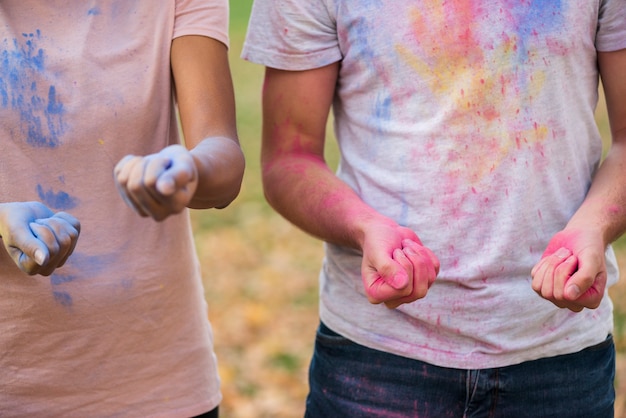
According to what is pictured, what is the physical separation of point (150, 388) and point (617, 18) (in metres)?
1.25

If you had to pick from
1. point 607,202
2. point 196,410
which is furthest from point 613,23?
point 196,410

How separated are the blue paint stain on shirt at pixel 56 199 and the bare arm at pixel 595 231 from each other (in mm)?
928

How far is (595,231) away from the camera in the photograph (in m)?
1.83

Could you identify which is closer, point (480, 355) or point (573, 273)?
point (573, 273)

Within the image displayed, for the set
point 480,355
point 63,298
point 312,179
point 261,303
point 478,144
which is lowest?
point 261,303

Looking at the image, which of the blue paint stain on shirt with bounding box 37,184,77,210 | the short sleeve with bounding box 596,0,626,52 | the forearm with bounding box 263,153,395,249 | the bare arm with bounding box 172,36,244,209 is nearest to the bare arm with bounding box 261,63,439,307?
the forearm with bounding box 263,153,395,249

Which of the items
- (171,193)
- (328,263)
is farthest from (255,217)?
(171,193)

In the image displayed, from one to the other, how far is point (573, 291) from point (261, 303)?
131 inches

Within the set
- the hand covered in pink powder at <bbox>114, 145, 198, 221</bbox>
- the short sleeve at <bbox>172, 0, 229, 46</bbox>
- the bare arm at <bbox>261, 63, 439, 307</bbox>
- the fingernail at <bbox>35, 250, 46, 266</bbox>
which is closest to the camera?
the hand covered in pink powder at <bbox>114, 145, 198, 221</bbox>

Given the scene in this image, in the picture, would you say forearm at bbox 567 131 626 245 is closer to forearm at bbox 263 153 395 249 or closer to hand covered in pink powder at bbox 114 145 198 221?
forearm at bbox 263 153 395 249

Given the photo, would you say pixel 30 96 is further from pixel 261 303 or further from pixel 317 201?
pixel 261 303

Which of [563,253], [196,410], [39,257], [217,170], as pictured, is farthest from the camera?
[196,410]

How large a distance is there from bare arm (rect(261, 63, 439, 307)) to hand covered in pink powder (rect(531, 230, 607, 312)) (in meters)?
0.20

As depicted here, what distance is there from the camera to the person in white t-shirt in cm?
194
